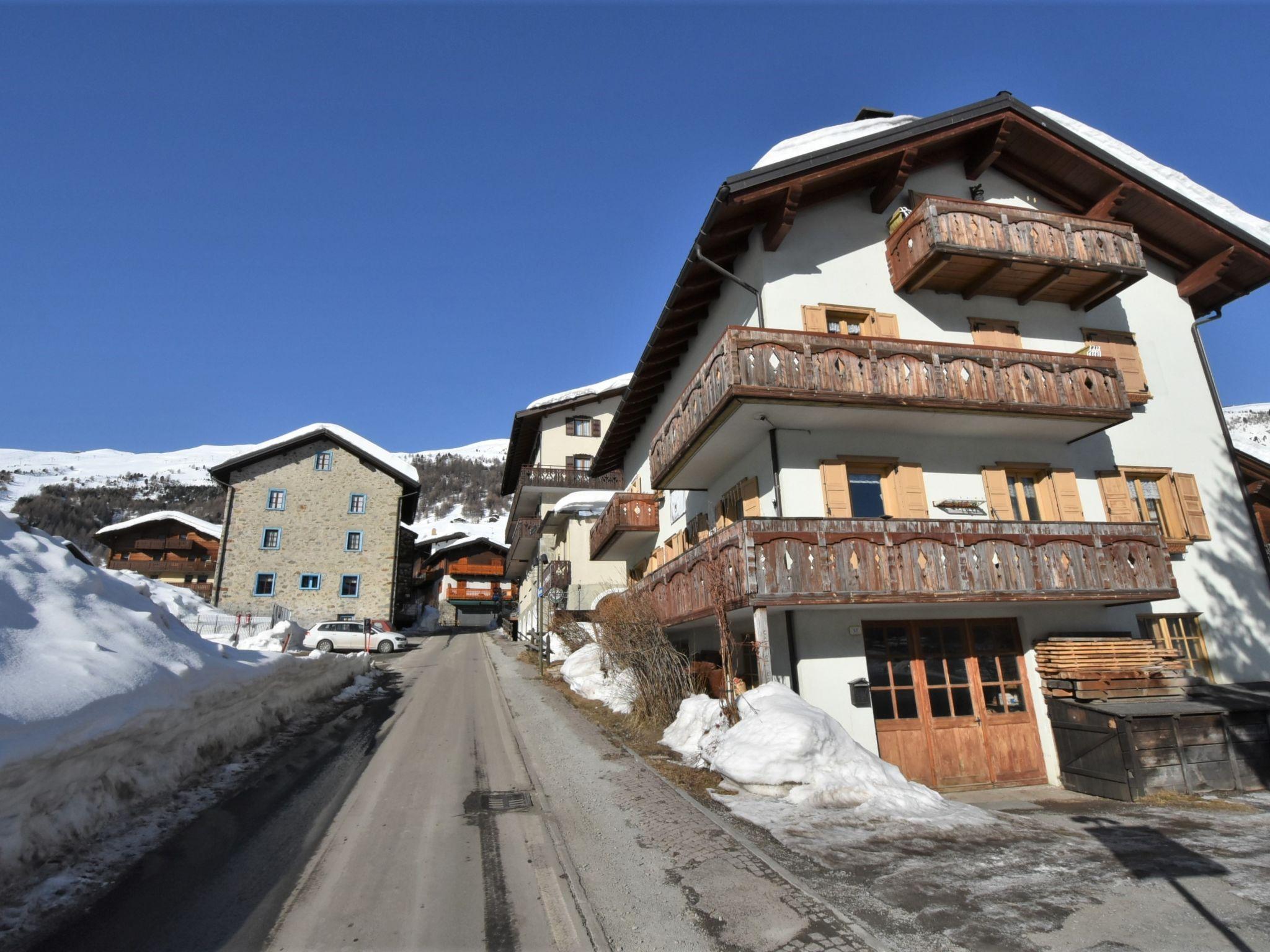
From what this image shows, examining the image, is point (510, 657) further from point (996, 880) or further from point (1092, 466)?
point (996, 880)

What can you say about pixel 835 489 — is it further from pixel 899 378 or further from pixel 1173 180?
pixel 1173 180

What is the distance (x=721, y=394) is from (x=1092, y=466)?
29.5 feet

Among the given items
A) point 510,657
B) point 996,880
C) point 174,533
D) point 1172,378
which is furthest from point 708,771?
point 174,533

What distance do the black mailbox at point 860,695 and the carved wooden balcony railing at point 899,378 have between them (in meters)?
4.80

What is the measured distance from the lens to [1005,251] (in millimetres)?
13602

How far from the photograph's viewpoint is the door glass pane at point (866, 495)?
12961 millimetres

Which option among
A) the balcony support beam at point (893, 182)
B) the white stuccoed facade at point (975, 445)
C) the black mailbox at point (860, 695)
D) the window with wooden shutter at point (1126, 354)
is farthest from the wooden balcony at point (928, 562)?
the balcony support beam at point (893, 182)

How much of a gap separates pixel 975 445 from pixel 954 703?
17.1 feet

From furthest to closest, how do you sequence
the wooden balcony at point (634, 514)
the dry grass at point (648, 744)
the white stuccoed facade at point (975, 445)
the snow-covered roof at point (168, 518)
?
the snow-covered roof at point (168, 518), the wooden balcony at point (634, 514), the white stuccoed facade at point (975, 445), the dry grass at point (648, 744)

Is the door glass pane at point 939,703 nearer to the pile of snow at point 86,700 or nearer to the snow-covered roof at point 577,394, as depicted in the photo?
the pile of snow at point 86,700

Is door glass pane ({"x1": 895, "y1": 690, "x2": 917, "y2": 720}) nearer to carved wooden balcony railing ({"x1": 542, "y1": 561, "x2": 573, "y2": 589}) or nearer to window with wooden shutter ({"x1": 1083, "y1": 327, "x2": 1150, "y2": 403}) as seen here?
window with wooden shutter ({"x1": 1083, "y1": 327, "x2": 1150, "y2": 403})

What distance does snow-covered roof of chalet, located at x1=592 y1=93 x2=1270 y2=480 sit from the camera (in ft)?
45.0

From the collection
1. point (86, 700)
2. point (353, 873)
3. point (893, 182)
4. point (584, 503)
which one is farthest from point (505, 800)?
point (584, 503)

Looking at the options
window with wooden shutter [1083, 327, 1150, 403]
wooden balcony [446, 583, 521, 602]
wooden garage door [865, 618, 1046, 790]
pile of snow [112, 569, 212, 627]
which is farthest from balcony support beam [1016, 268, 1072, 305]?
wooden balcony [446, 583, 521, 602]
